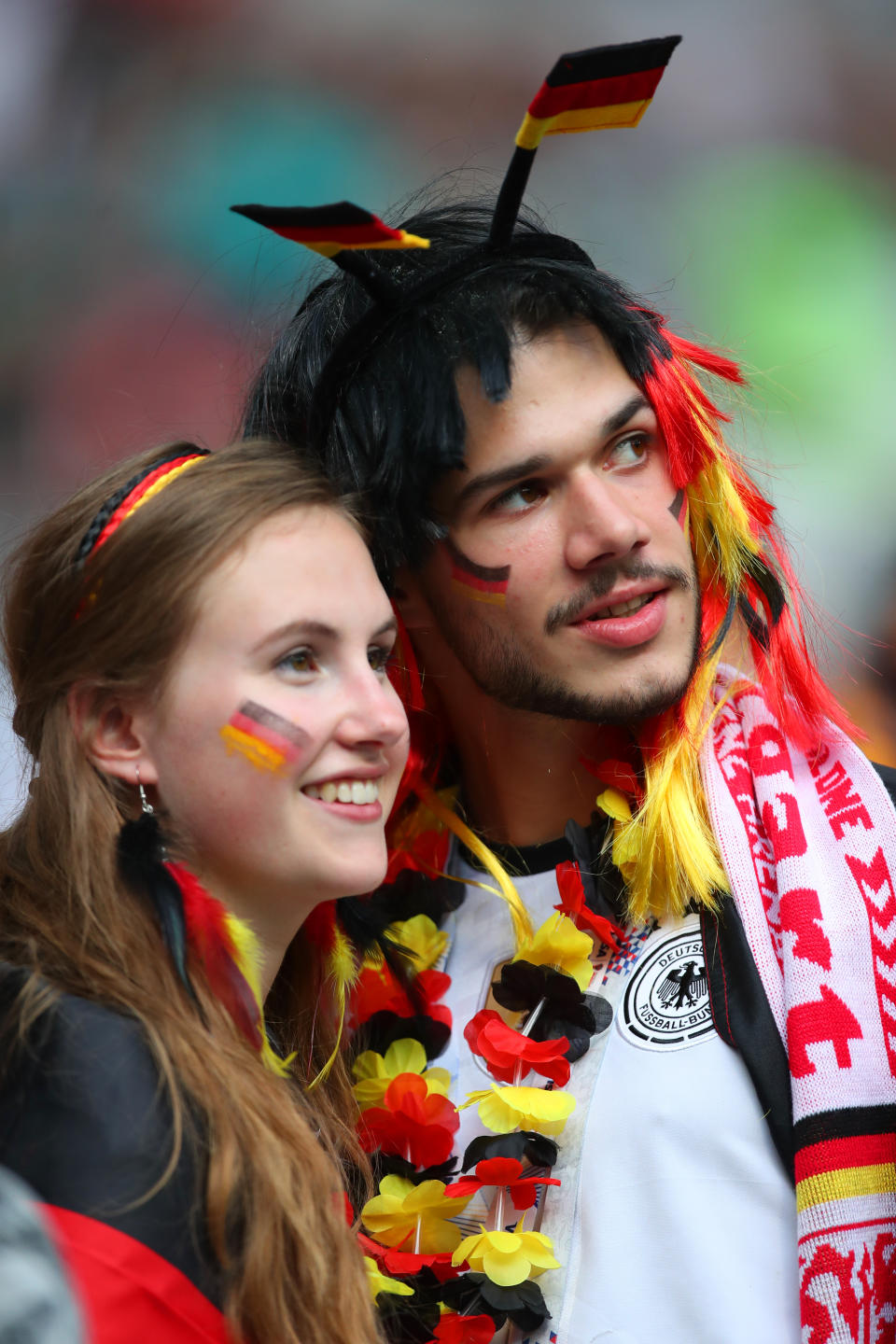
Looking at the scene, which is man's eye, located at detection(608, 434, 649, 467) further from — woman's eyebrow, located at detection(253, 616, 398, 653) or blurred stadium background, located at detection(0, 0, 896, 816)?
blurred stadium background, located at detection(0, 0, 896, 816)

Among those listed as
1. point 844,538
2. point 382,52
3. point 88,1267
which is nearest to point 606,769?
point 88,1267

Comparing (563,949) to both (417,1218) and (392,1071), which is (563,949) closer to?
(392,1071)

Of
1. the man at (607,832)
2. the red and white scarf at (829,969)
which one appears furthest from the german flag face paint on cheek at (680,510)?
the red and white scarf at (829,969)

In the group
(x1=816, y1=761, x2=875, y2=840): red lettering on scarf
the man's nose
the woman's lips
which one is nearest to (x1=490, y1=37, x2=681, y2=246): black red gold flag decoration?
the man's nose

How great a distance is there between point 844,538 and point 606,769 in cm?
244

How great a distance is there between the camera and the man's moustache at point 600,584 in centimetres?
208

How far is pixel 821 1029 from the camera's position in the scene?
1.71 m

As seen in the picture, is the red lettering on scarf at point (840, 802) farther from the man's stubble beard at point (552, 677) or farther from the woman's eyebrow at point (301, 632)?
the woman's eyebrow at point (301, 632)

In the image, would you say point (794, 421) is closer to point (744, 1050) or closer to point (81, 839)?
point (744, 1050)

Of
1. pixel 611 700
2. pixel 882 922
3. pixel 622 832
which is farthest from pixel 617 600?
pixel 882 922

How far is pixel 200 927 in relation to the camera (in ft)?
5.41

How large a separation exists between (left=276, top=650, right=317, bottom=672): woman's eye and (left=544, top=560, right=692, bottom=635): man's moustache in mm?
498

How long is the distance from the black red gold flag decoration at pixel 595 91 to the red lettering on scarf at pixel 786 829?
1045 mm

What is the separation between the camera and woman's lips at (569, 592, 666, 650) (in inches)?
82.4
